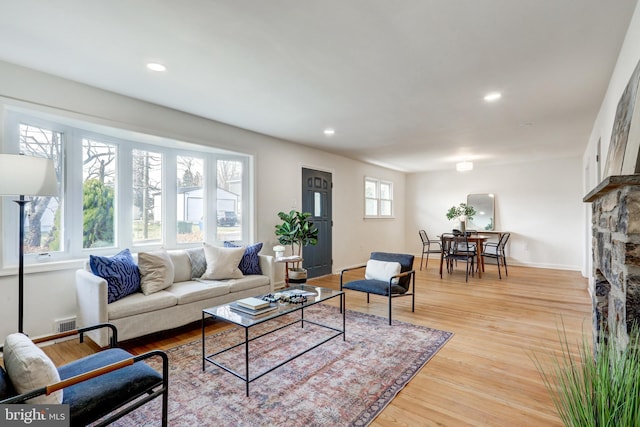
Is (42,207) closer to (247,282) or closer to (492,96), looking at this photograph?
(247,282)

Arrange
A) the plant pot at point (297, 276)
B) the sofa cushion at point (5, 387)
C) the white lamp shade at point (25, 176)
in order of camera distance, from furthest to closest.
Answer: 1. the plant pot at point (297, 276)
2. the white lamp shade at point (25, 176)
3. the sofa cushion at point (5, 387)

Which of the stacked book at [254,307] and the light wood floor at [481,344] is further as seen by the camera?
the stacked book at [254,307]

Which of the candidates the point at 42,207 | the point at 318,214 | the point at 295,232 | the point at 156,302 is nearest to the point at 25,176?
the point at 42,207

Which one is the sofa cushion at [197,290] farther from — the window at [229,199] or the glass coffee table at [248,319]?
the window at [229,199]

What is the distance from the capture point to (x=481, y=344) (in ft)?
9.76

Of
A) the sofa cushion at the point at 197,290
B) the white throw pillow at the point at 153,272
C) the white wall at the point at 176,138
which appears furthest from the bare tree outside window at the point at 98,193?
the sofa cushion at the point at 197,290

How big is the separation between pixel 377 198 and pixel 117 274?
20.5 feet

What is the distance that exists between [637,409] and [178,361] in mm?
2810

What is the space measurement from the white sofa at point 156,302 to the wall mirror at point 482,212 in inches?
251

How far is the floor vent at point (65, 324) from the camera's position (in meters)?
3.04

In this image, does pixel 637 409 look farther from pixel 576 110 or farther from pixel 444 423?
pixel 576 110

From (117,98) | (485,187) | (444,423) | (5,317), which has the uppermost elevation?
(117,98)

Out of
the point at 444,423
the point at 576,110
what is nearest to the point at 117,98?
the point at 444,423

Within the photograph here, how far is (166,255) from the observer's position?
3443 millimetres
